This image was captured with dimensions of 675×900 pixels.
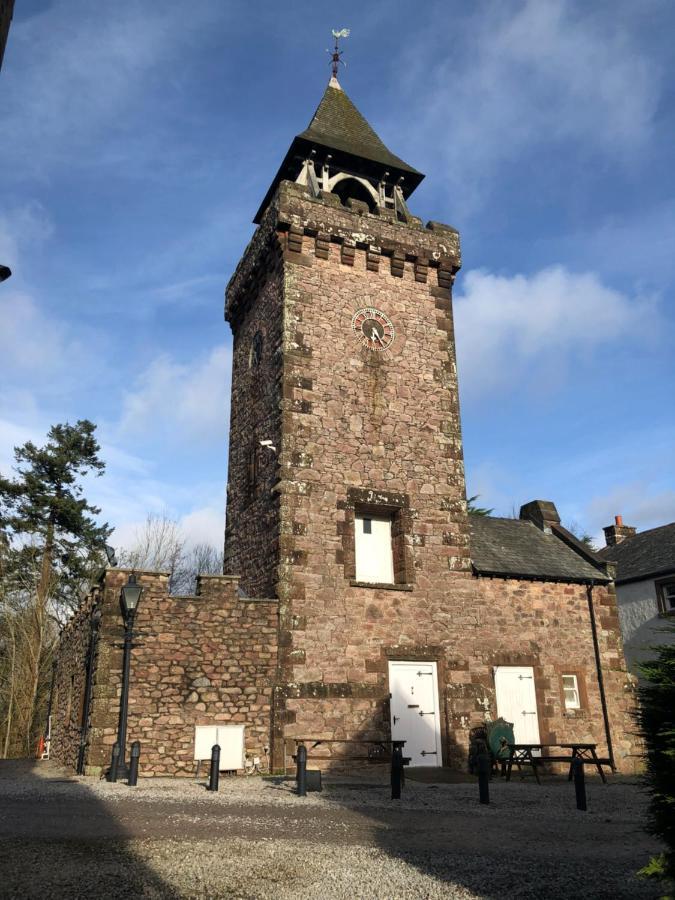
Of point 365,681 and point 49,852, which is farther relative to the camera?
point 365,681

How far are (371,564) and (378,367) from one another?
15.8 ft

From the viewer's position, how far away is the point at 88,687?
44.4ft

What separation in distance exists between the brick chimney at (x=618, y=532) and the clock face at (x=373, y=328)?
1814cm

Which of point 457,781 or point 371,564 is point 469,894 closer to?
point 457,781

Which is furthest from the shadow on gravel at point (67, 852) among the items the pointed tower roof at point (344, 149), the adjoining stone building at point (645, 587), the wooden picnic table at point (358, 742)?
the adjoining stone building at point (645, 587)

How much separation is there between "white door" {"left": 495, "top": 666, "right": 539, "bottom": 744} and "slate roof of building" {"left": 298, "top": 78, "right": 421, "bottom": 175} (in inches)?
558

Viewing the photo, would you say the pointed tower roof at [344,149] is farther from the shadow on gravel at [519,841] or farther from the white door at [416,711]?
the shadow on gravel at [519,841]

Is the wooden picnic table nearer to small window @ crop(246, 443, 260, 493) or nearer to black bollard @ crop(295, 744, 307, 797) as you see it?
black bollard @ crop(295, 744, 307, 797)

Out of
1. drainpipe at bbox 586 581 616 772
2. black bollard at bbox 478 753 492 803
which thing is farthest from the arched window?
black bollard at bbox 478 753 492 803

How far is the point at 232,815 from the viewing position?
8227 mm

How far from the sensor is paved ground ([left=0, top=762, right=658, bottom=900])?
5.53m

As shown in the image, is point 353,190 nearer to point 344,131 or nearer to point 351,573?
point 344,131

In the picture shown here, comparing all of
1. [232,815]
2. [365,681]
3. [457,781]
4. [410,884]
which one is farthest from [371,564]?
[410,884]

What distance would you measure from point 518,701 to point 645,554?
42.3 ft
